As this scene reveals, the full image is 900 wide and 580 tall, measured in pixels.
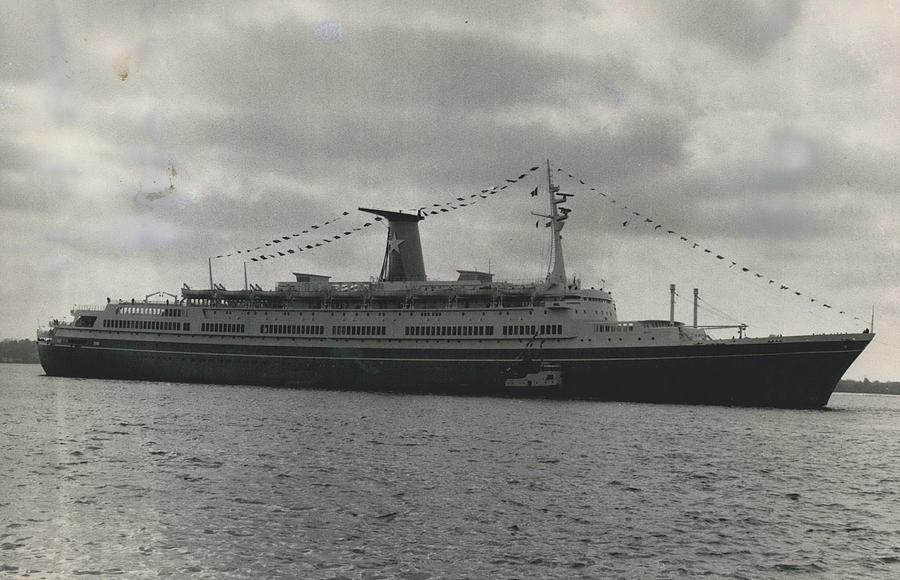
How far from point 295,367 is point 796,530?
171 ft

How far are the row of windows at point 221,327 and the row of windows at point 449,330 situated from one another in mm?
16694

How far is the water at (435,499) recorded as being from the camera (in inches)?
588

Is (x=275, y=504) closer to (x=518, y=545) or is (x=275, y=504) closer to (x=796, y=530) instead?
(x=518, y=545)

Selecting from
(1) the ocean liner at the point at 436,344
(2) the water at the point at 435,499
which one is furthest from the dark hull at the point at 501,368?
(2) the water at the point at 435,499

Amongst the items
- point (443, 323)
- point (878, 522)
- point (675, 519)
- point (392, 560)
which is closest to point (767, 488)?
point (878, 522)

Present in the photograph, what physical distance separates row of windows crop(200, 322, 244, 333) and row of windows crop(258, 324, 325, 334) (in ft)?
8.36

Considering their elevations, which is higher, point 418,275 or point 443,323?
point 418,275

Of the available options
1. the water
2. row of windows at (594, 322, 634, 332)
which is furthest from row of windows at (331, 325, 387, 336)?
the water

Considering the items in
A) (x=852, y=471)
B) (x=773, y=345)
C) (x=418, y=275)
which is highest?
(x=418, y=275)

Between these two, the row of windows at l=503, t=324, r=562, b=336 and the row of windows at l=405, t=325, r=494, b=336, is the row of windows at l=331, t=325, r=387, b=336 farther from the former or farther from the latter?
the row of windows at l=503, t=324, r=562, b=336

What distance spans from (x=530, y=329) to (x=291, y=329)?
21.5 metres

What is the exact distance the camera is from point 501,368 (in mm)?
57812

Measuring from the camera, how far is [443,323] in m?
61.2

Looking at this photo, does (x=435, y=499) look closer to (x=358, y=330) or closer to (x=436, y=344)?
(x=436, y=344)
